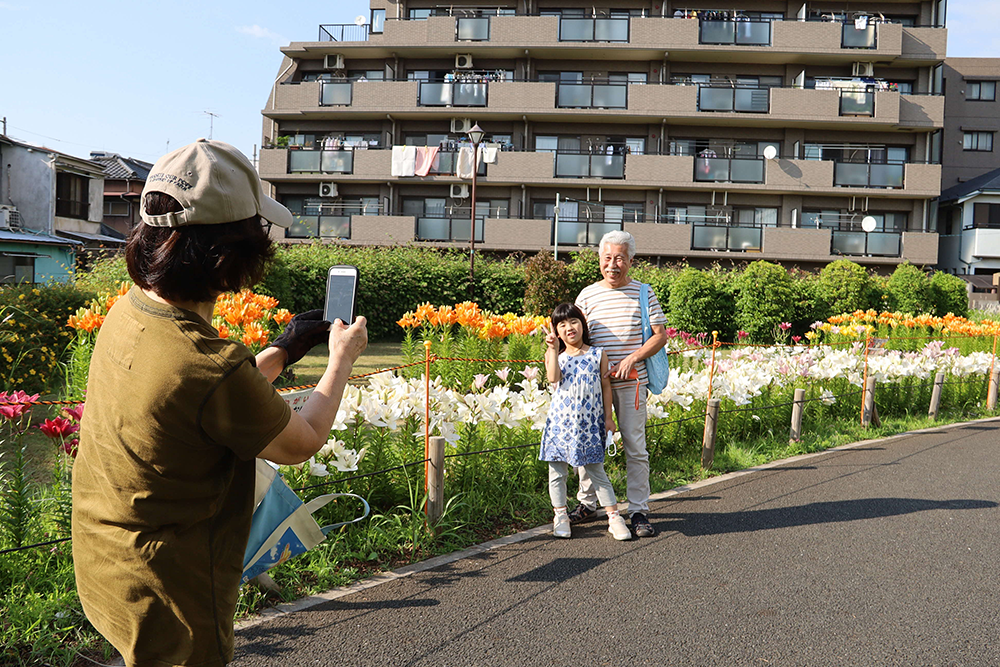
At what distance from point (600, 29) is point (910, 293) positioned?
1418cm

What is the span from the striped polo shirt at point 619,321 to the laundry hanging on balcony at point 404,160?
22.0 metres

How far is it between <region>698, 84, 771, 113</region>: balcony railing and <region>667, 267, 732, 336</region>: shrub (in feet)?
37.1

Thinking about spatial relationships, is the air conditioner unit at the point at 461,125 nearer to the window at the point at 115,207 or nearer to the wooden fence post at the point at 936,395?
the wooden fence post at the point at 936,395

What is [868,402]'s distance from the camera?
917cm

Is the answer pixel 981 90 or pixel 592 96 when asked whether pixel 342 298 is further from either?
pixel 981 90

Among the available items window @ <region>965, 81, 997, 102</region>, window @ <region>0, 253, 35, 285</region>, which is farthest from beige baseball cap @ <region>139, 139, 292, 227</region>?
window @ <region>965, 81, 997, 102</region>

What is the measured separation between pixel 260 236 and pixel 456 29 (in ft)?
88.8

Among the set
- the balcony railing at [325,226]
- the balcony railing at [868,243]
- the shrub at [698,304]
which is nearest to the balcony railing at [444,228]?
the balcony railing at [325,226]

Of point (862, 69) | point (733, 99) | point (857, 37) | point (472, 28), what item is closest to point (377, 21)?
point (472, 28)

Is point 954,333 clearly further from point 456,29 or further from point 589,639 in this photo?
point 456,29

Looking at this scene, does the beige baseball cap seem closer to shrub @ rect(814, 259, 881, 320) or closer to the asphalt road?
the asphalt road

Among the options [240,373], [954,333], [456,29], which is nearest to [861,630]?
[240,373]

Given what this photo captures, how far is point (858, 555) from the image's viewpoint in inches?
186

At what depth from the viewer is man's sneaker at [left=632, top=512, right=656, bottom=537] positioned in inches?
198
